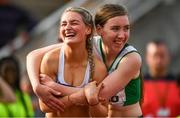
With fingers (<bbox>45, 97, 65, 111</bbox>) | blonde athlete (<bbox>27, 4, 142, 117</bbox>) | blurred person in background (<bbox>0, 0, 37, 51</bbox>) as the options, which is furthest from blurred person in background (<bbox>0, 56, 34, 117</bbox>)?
blurred person in background (<bbox>0, 0, 37, 51</bbox>)

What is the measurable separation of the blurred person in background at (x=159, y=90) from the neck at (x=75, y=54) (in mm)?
2947

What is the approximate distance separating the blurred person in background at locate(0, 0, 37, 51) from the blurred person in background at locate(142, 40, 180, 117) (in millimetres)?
4662

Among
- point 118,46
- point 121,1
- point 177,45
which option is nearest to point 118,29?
point 118,46

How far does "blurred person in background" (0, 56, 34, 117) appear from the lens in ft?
35.1

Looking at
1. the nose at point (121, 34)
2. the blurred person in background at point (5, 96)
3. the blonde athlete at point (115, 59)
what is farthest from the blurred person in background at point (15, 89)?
the nose at point (121, 34)

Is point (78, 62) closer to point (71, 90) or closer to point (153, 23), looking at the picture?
point (71, 90)

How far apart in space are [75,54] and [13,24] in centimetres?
837

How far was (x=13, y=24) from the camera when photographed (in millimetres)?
16281

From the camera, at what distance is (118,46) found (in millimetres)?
8016

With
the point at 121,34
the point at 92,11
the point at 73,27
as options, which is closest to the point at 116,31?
the point at 121,34

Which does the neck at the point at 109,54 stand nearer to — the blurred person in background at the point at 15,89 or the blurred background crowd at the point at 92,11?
the blurred person in background at the point at 15,89

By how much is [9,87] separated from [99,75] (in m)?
2.97

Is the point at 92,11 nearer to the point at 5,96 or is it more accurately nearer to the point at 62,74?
the point at 5,96

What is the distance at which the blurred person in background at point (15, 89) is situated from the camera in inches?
421
